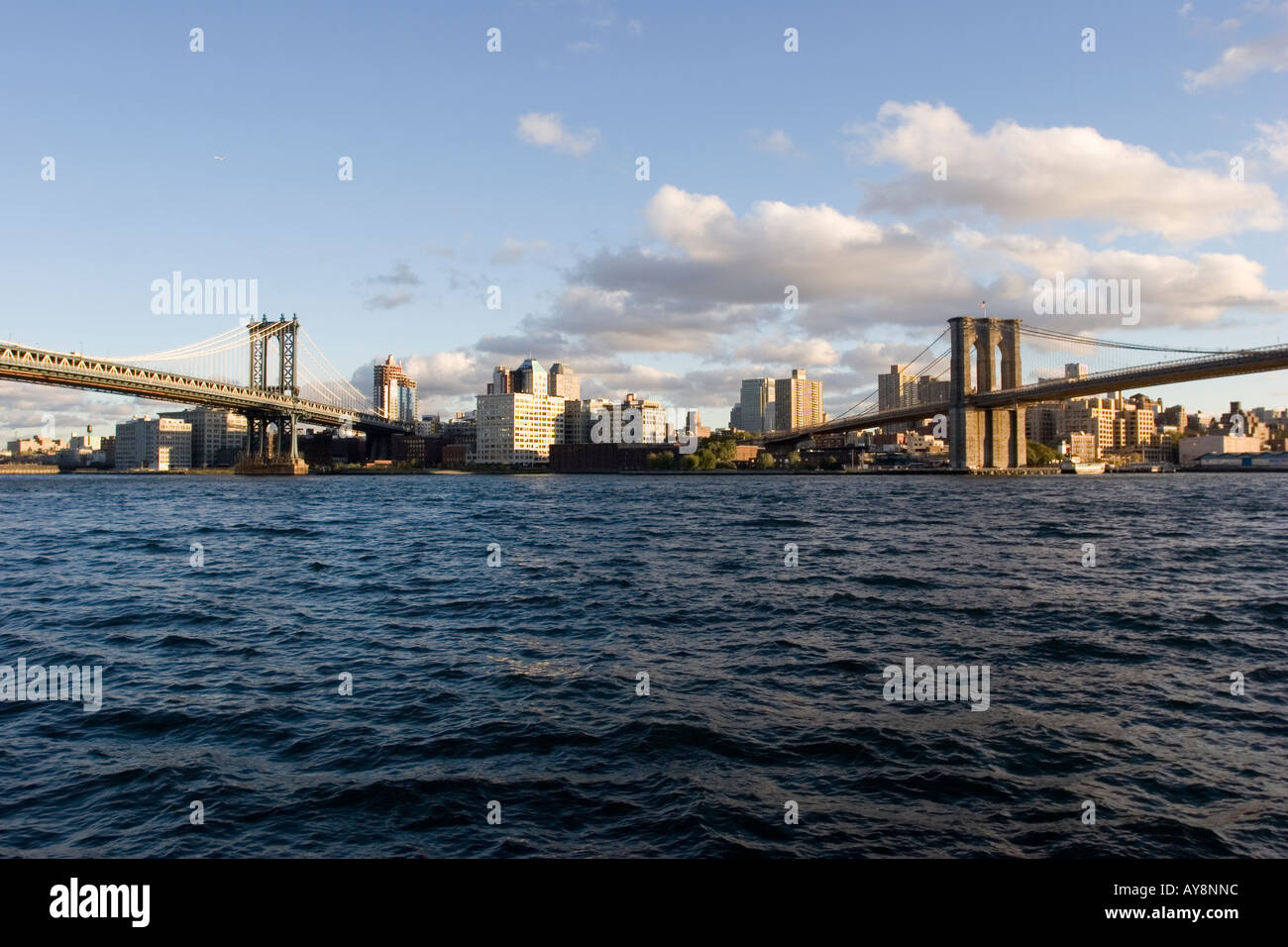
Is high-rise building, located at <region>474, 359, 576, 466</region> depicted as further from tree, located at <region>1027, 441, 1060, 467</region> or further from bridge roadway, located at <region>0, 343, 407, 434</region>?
tree, located at <region>1027, 441, 1060, 467</region>

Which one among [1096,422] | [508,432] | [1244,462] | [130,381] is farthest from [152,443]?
[1244,462]

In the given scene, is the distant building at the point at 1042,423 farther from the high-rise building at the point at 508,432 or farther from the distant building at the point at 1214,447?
the high-rise building at the point at 508,432

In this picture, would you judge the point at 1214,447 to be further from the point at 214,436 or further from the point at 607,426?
the point at 214,436

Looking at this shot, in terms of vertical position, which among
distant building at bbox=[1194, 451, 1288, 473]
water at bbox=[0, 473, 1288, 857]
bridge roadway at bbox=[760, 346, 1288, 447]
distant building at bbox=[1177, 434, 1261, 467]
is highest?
bridge roadway at bbox=[760, 346, 1288, 447]

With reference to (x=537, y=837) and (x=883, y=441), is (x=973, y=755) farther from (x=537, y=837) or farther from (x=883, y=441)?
(x=883, y=441)

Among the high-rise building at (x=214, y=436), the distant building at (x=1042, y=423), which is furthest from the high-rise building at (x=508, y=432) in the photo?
the distant building at (x=1042, y=423)

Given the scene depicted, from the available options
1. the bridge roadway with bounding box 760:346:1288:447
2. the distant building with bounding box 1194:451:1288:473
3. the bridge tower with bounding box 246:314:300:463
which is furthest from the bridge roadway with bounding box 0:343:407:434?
the distant building with bounding box 1194:451:1288:473
